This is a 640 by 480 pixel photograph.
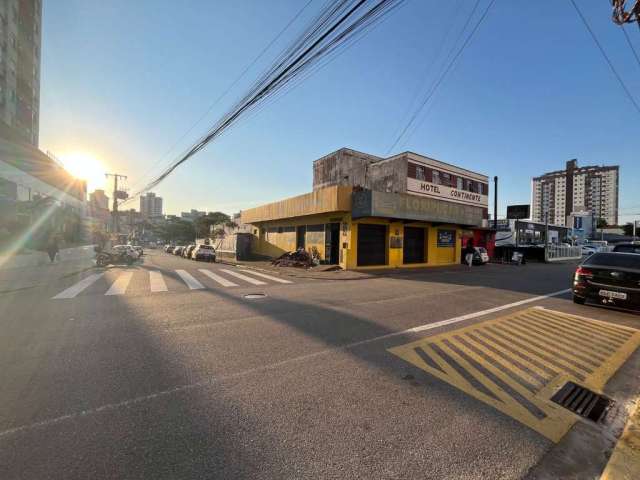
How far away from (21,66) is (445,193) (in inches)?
1973

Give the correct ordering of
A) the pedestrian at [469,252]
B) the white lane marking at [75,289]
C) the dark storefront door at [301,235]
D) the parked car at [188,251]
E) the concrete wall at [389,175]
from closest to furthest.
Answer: the white lane marking at [75,289], the pedestrian at [469,252], the dark storefront door at [301,235], the concrete wall at [389,175], the parked car at [188,251]

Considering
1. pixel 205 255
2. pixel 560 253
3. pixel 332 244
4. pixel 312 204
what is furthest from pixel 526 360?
pixel 560 253

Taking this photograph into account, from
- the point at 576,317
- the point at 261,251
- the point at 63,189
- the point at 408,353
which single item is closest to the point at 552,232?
the point at 261,251

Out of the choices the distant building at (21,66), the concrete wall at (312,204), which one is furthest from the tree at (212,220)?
the concrete wall at (312,204)

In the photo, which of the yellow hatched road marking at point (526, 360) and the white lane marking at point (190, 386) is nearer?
the white lane marking at point (190, 386)

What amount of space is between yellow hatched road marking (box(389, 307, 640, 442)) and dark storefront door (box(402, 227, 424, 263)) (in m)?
14.9

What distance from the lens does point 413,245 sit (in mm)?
21797

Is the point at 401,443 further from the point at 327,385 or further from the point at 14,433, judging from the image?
the point at 14,433

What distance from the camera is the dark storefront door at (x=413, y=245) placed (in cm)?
2126

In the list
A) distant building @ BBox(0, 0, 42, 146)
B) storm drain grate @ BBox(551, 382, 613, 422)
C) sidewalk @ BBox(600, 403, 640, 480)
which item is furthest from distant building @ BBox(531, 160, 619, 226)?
distant building @ BBox(0, 0, 42, 146)

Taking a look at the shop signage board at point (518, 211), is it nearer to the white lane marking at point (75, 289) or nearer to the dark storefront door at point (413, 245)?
the dark storefront door at point (413, 245)

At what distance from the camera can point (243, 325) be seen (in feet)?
19.0

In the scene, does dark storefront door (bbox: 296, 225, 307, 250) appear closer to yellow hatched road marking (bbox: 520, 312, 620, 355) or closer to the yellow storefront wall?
the yellow storefront wall

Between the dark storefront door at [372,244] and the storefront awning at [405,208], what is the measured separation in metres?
Result: 1.93
